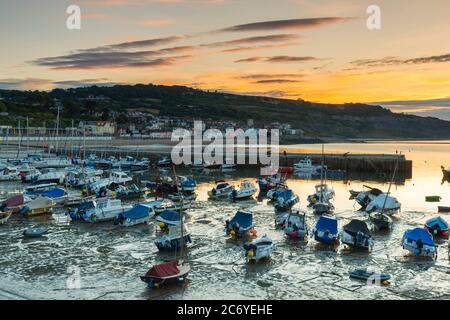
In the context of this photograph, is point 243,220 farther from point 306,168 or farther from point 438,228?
point 306,168

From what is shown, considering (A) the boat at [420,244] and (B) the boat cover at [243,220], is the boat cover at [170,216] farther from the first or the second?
(A) the boat at [420,244]

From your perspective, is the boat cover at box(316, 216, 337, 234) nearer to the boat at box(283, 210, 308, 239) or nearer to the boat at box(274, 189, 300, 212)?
the boat at box(283, 210, 308, 239)

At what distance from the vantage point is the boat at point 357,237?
24.4 m

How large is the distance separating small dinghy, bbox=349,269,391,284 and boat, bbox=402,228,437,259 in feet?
15.4

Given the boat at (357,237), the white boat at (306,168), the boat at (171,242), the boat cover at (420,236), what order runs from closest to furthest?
the boat cover at (420,236), the boat at (171,242), the boat at (357,237), the white boat at (306,168)

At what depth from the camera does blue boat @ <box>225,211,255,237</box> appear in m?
27.0

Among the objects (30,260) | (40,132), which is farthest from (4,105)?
(30,260)

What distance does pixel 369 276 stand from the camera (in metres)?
19.2

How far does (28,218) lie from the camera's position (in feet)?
106

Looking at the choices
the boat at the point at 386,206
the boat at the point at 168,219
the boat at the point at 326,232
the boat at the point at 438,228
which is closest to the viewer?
the boat at the point at 326,232

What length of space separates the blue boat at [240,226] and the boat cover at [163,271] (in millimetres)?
8462

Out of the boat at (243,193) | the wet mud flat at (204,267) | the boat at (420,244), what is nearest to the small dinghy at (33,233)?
the wet mud flat at (204,267)
